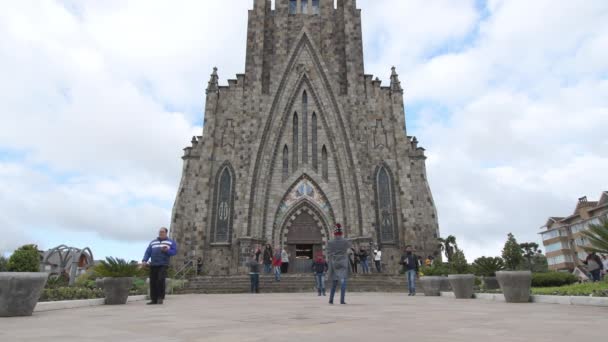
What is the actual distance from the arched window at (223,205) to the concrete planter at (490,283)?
17263 mm

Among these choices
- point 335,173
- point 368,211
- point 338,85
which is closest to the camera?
point 368,211

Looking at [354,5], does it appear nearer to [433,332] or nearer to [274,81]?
[274,81]

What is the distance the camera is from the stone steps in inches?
744

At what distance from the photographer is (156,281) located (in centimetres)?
1021

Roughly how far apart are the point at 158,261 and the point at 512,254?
30.8 feet

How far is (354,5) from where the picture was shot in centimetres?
3247

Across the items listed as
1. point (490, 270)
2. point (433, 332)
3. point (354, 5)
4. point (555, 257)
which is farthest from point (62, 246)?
point (555, 257)

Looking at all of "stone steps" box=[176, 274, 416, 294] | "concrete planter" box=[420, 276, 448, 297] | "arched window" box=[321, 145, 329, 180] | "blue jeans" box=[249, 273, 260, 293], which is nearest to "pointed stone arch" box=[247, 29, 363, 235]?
"arched window" box=[321, 145, 329, 180]

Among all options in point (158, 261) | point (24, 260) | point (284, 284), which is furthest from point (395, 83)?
point (24, 260)

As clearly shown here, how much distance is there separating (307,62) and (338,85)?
293 centimetres

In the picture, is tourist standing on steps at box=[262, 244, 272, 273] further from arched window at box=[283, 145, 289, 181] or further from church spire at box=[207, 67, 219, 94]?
church spire at box=[207, 67, 219, 94]

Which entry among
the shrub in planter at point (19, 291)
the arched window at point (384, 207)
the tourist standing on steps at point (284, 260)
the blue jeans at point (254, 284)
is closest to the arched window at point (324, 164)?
the arched window at point (384, 207)

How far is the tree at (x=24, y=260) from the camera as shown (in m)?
9.96

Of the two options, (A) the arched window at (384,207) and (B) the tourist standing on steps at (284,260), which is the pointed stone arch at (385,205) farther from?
(B) the tourist standing on steps at (284,260)
